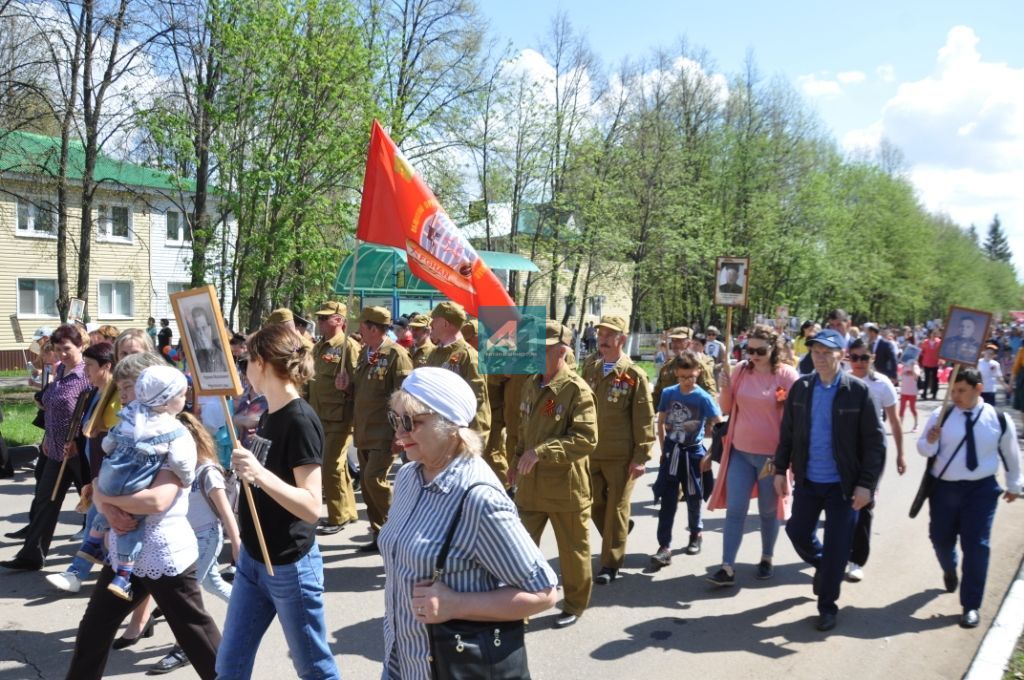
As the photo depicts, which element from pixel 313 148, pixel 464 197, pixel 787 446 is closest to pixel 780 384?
pixel 787 446

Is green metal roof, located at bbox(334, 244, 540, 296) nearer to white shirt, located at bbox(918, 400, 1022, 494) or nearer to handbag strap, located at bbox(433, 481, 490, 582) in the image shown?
white shirt, located at bbox(918, 400, 1022, 494)

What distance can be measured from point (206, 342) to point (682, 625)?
3719mm

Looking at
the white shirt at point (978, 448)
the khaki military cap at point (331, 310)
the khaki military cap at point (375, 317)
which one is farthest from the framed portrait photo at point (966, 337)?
the khaki military cap at point (331, 310)

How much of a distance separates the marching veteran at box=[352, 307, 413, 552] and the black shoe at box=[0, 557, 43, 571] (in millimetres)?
2517

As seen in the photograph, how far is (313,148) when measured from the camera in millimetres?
15430

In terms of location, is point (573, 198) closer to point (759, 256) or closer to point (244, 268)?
point (759, 256)

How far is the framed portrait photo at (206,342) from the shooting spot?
11.4ft

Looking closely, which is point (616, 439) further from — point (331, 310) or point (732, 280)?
point (331, 310)

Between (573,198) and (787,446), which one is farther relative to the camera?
(573,198)

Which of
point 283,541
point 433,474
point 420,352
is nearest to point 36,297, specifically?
point 420,352

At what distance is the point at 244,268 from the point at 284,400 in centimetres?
1330

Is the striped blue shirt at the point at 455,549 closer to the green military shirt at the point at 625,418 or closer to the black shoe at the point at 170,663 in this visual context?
the black shoe at the point at 170,663

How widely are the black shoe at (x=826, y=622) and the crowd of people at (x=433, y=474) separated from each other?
0.7 inches

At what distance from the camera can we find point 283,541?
3369 mm
